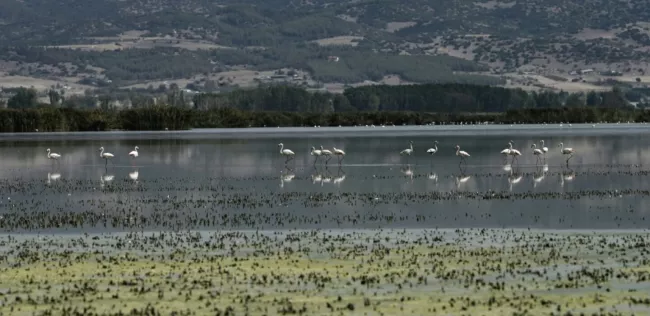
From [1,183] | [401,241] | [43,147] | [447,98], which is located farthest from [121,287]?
[447,98]

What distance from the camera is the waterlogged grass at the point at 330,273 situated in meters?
18.7

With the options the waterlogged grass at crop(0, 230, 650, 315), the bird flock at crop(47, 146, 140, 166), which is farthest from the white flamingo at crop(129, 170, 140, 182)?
the waterlogged grass at crop(0, 230, 650, 315)

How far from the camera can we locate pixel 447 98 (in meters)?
177

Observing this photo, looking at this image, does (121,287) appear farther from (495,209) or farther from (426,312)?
(495,209)

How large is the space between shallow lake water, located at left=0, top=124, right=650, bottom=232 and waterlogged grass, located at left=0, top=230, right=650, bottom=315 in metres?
2.45

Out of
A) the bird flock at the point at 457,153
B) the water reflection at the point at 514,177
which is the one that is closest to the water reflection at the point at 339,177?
the bird flock at the point at 457,153

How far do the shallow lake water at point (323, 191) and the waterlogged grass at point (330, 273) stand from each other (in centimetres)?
245

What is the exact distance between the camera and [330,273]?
2142cm

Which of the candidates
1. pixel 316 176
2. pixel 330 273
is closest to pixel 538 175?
pixel 316 176

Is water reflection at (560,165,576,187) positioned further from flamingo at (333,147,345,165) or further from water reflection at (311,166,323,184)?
flamingo at (333,147,345,165)

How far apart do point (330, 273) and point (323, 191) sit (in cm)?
1688

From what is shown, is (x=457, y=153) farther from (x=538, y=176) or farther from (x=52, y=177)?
(x=52, y=177)

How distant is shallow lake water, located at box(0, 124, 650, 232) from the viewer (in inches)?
1169

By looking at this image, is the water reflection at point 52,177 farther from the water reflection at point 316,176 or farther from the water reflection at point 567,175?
the water reflection at point 567,175
